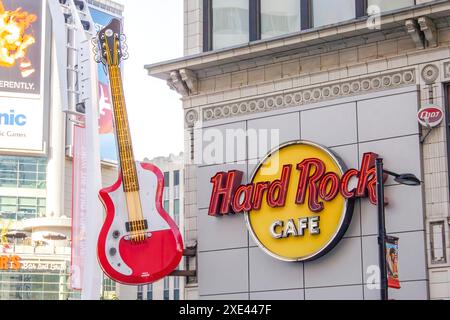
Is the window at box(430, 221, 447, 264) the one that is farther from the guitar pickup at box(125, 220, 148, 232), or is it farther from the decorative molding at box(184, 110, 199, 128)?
the guitar pickup at box(125, 220, 148, 232)

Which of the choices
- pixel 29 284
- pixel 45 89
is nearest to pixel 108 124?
pixel 45 89

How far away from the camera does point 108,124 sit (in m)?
109

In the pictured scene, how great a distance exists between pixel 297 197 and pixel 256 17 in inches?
257

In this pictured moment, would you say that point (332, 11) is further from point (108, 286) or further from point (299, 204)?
point (108, 286)

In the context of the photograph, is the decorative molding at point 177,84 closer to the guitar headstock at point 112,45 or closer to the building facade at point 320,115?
the building facade at point 320,115

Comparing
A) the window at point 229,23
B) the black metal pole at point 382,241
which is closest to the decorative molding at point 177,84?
the window at point 229,23

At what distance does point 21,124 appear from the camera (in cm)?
11231

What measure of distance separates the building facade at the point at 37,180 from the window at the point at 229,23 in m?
77.0

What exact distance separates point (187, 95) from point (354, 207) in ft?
25.6

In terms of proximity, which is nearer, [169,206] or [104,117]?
[104,117]

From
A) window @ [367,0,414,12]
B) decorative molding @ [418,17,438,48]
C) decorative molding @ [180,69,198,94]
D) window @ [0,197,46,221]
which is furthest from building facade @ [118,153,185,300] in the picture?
decorative molding @ [418,17,438,48]

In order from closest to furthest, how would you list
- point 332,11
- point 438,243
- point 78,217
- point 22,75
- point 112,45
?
point 438,243 → point 332,11 → point 112,45 → point 78,217 → point 22,75

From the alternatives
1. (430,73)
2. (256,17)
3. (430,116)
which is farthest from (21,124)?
(430,116)

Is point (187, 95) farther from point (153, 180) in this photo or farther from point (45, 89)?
point (45, 89)
